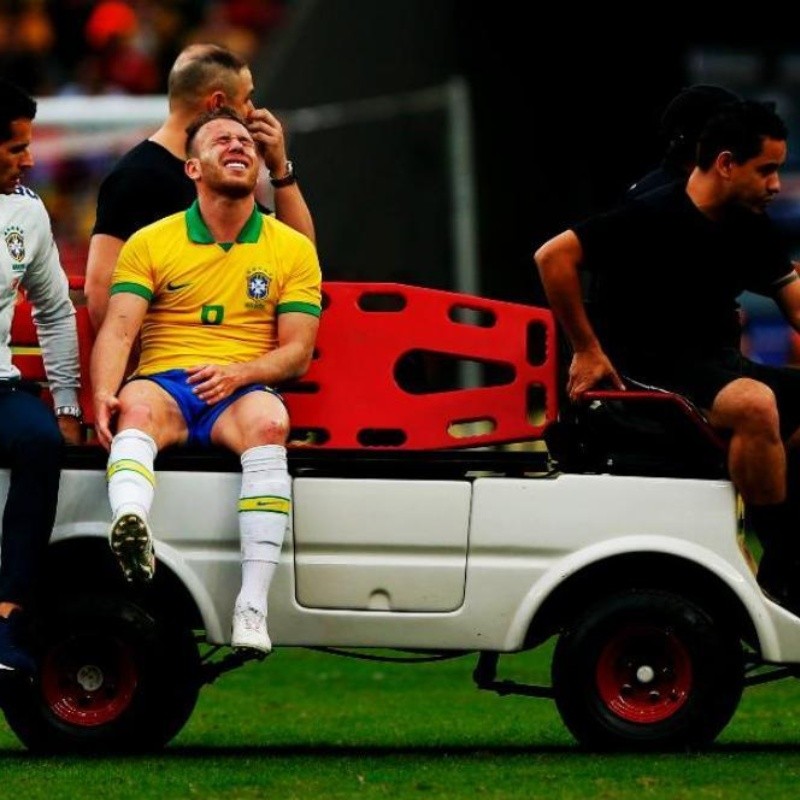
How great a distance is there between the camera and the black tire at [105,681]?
853 centimetres

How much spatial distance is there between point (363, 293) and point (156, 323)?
2.26 ft

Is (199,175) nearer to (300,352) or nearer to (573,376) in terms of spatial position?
(300,352)

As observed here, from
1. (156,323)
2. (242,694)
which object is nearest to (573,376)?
(156,323)

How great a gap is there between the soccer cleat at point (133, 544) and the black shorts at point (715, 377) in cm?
176

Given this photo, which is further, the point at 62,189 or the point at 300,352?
the point at 62,189

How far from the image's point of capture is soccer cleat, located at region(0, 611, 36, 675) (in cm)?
823

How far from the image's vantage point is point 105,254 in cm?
912

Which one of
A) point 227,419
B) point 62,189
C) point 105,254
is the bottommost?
point 227,419

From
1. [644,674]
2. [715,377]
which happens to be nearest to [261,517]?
[644,674]

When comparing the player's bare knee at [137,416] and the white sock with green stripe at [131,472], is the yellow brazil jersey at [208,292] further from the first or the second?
the white sock with green stripe at [131,472]

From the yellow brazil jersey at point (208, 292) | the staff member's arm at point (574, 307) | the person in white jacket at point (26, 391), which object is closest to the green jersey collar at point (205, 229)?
the yellow brazil jersey at point (208, 292)

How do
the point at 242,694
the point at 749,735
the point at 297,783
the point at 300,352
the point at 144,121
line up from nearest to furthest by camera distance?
1. the point at 297,783
2. the point at 300,352
3. the point at 749,735
4. the point at 242,694
5. the point at 144,121

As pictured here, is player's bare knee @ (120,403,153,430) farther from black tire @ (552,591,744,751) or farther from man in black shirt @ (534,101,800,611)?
black tire @ (552,591,744,751)

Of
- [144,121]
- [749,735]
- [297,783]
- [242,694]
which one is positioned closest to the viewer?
[297,783]
